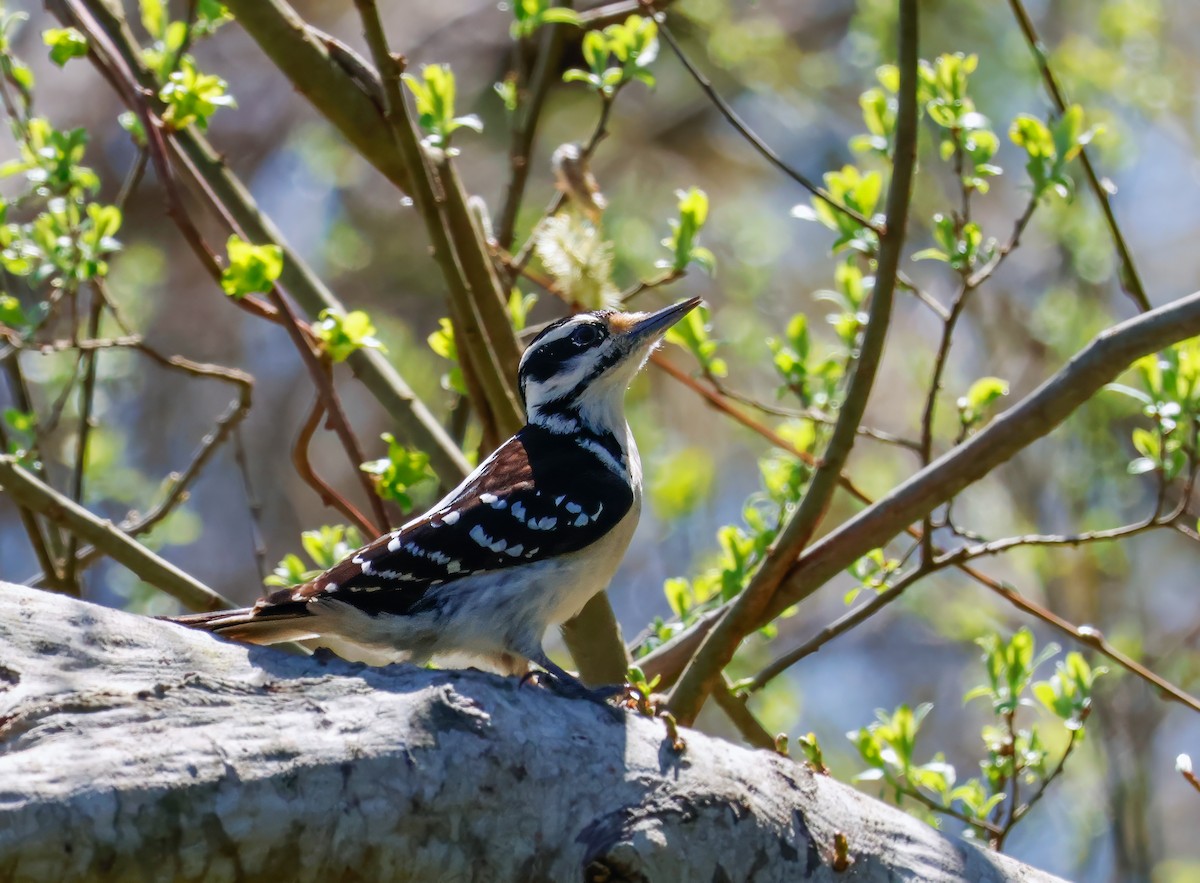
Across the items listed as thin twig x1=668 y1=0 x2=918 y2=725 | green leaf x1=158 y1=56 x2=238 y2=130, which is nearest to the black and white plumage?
thin twig x1=668 y1=0 x2=918 y2=725

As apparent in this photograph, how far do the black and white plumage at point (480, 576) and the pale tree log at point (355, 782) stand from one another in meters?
0.60

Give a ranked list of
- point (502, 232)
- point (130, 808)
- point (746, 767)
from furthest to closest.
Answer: point (502, 232), point (746, 767), point (130, 808)

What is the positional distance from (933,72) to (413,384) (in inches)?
199

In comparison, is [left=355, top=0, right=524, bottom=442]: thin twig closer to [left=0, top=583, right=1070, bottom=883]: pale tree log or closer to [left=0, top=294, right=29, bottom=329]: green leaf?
[left=0, top=294, right=29, bottom=329]: green leaf

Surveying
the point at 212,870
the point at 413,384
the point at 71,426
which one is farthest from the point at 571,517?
the point at 413,384

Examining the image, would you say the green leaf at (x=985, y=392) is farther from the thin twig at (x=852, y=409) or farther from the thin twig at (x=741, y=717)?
the thin twig at (x=741, y=717)

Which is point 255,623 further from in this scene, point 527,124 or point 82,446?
point 527,124

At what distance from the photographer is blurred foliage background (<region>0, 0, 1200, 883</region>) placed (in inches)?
311

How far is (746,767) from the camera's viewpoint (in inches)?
110

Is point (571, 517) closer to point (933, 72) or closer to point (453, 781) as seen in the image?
point (453, 781)

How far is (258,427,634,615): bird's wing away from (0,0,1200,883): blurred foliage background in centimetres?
281

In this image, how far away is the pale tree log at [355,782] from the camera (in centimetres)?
225

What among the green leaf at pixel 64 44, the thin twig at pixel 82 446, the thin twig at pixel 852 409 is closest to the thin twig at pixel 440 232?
the green leaf at pixel 64 44

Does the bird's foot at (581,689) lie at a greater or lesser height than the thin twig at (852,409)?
lesser
